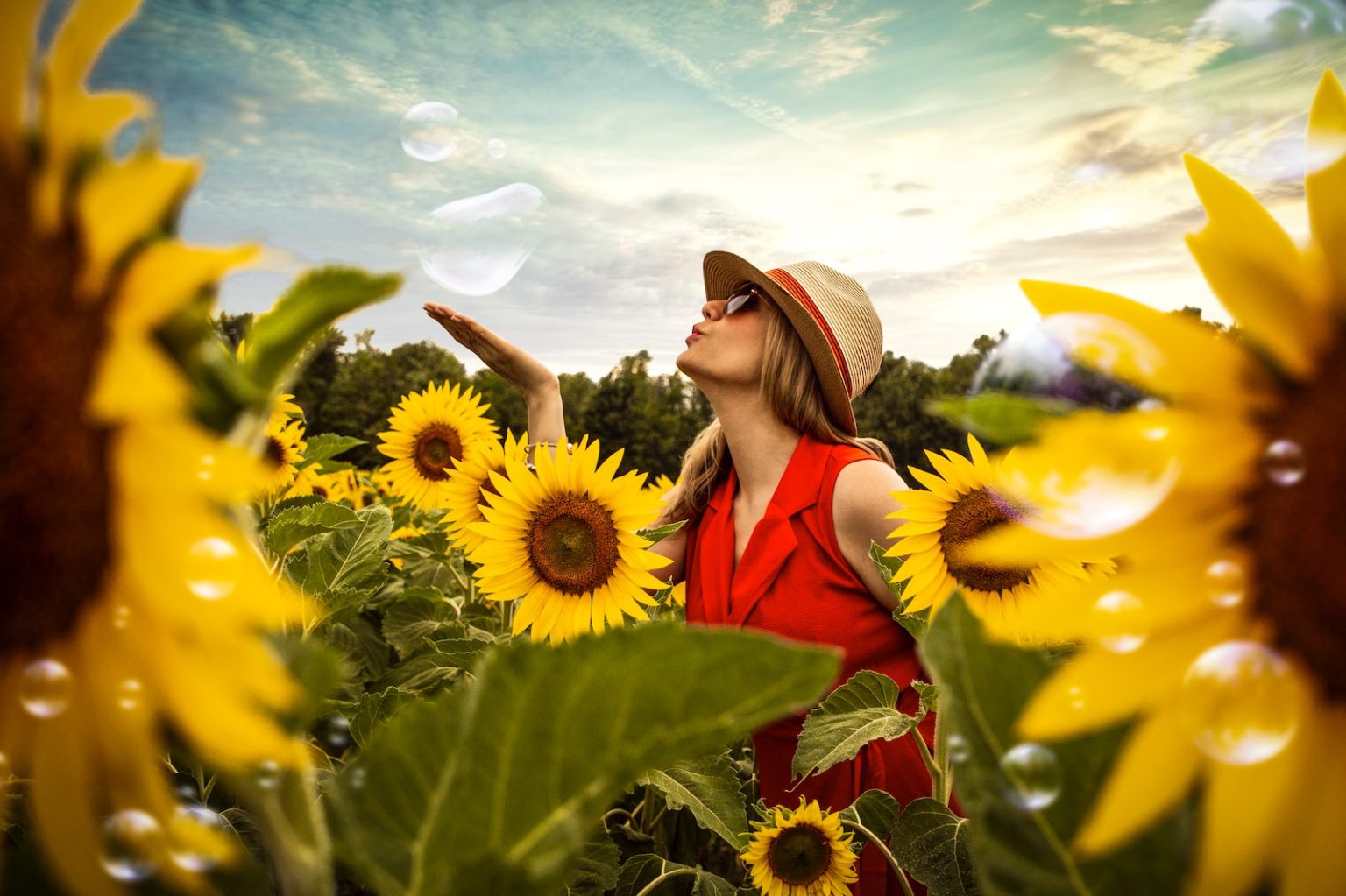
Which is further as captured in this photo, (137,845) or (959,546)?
(959,546)

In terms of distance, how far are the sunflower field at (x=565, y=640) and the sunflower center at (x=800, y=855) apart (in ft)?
5.71

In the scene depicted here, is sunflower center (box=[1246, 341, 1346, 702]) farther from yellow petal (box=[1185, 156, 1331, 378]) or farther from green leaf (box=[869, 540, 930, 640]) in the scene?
green leaf (box=[869, 540, 930, 640])

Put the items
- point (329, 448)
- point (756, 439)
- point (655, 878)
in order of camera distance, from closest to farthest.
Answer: point (655, 878), point (329, 448), point (756, 439)

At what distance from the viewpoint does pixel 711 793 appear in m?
1.63

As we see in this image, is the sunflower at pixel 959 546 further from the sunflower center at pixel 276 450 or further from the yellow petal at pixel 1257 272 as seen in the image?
the sunflower center at pixel 276 450

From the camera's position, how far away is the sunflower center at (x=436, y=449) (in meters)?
3.90

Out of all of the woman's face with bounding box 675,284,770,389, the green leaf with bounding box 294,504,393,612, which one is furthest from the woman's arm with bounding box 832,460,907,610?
the green leaf with bounding box 294,504,393,612

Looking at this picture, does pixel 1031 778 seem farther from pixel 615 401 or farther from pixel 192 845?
pixel 615 401

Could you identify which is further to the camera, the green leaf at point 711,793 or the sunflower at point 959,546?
the sunflower at point 959,546

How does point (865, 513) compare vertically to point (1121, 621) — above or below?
above

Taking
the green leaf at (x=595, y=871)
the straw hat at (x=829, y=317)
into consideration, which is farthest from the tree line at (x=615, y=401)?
the green leaf at (x=595, y=871)

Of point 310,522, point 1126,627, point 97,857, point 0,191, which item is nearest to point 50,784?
point 97,857

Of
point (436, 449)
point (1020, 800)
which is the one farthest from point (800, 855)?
point (436, 449)

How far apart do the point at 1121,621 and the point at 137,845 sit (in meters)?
0.44
